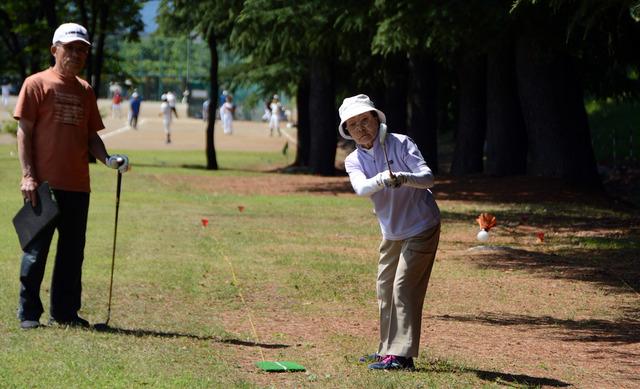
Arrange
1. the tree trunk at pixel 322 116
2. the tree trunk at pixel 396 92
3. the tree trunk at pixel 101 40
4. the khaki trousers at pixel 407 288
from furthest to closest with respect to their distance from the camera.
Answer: the tree trunk at pixel 101 40
the tree trunk at pixel 396 92
the tree trunk at pixel 322 116
the khaki trousers at pixel 407 288

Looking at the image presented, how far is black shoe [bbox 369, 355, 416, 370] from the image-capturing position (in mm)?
8836

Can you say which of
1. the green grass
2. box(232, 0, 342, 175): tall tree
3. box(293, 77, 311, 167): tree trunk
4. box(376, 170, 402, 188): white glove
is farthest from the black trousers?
box(293, 77, 311, 167): tree trunk

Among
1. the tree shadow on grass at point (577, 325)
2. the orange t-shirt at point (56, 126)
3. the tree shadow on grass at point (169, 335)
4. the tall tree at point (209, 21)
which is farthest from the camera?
the tall tree at point (209, 21)

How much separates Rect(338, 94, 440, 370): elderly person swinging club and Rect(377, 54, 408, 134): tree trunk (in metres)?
28.4

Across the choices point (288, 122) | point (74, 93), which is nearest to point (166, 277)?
point (74, 93)

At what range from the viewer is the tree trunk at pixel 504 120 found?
30.2 metres

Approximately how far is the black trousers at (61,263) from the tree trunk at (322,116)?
88.1 ft

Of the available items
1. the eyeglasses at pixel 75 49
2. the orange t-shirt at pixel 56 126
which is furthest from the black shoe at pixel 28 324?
the eyeglasses at pixel 75 49

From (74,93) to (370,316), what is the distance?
332 centimetres

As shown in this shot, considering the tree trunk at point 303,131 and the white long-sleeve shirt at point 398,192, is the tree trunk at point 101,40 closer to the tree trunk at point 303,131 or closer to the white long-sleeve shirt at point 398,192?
the tree trunk at point 303,131

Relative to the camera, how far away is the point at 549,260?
16.4 m

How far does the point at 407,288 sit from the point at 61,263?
112 inches

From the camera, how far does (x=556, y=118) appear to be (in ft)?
89.1

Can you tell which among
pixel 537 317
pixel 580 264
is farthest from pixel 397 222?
pixel 580 264
